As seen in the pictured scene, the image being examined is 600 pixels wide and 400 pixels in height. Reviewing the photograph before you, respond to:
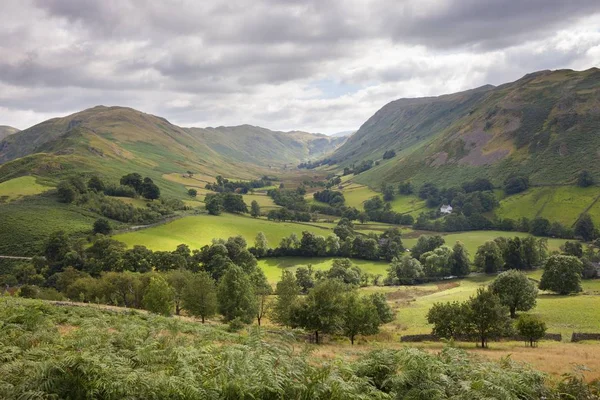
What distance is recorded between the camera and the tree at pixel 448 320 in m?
45.6

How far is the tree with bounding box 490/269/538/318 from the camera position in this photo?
59062 millimetres

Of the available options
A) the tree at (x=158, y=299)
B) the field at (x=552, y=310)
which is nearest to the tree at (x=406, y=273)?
the field at (x=552, y=310)

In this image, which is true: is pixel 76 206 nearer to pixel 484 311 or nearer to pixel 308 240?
pixel 308 240

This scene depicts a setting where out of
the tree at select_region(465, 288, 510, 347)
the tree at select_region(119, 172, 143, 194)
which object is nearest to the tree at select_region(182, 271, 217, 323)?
the tree at select_region(465, 288, 510, 347)

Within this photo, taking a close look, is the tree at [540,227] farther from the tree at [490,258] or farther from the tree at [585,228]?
the tree at [490,258]

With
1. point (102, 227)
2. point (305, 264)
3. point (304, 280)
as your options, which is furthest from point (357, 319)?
point (102, 227)

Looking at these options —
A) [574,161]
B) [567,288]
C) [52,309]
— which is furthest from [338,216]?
[52,309]

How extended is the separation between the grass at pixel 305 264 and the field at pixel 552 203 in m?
78.7

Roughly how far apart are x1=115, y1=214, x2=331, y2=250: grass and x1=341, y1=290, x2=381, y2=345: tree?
259 ft

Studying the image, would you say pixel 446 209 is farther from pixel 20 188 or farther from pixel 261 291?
pixel 20 188

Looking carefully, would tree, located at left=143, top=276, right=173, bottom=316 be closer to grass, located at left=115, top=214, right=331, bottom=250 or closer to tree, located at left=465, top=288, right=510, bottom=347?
tree, located at left=465, top=288, right=510, bottom=347

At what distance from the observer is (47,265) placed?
95125 mm

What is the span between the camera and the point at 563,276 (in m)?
71.9

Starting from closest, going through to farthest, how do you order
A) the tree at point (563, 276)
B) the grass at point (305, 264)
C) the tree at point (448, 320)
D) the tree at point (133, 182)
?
the tree at point (448, 320), the tree at point (563, 276), the grass at point (305, 264), the tree at point (133, 182)
